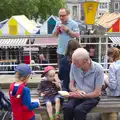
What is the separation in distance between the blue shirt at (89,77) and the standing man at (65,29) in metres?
1.36

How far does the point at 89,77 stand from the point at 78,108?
1.46 ft

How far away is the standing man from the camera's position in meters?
5.95

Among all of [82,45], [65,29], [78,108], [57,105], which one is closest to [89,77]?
[78,108]

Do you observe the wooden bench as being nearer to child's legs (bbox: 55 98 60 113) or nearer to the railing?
child's legs (bbox: 55 98 60 113)

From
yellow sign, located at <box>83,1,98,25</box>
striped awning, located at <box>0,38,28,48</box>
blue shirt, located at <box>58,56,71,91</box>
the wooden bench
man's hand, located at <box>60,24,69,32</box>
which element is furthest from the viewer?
yellow sign, located at <box>83,1,98,25</box>

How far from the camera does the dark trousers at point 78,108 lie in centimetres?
452

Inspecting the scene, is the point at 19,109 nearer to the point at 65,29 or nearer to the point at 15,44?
the point at 65,29

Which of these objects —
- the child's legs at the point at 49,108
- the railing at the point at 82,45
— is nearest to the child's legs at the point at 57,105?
the child's legs at the point at 49,108

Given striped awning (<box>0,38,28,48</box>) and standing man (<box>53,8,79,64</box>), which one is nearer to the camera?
standing man (<box>53,8,79,64</box>)

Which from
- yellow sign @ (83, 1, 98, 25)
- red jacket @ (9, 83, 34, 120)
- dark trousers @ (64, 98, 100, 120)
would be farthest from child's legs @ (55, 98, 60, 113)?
yellow sign @ (83, 1, 98, 25)

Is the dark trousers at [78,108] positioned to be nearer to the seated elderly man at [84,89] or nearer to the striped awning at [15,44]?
the seated elderly man at [84,89]

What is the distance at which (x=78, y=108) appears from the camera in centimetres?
452

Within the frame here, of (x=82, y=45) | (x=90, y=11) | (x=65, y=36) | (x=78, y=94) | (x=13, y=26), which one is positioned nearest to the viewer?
(x=78, y=94)

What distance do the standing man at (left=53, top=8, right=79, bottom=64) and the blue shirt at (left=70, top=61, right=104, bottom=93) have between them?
1.36m
